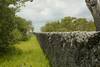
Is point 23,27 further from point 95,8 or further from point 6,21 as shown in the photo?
point 95,8

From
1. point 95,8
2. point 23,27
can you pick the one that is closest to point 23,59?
point 95,8

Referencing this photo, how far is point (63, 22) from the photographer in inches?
3819

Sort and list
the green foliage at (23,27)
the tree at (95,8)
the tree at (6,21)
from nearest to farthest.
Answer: the tree at (95,8) → the tree at (6,21) → the green foliage at (23,27)

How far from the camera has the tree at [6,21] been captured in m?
24.6

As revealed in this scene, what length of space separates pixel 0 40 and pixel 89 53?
19867 millimetres

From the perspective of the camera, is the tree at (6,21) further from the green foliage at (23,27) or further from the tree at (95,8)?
the tree at (95,8)

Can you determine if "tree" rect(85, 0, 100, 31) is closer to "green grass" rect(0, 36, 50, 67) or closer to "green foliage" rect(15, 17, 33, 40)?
"green grass" rect(0, 36, 50, 67)

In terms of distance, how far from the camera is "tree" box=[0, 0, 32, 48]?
24.6 meters

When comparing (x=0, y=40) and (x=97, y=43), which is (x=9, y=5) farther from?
(x=97, y=43)

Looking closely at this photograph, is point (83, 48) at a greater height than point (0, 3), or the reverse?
point (0, 3)

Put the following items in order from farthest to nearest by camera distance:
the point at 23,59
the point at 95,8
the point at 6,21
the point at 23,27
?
the point at 23,27 → the point at 6,21 → the point at 23,59 → the point at 95,8

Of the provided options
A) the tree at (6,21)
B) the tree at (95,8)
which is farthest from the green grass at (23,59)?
the tree at (95,8)

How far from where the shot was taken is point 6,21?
82.0 ft

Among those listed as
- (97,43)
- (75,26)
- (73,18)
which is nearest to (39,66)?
(97,43)
